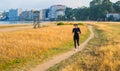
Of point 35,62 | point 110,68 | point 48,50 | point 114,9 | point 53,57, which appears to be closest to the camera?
point 110,68

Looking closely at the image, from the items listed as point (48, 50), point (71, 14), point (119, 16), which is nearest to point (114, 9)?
point (119, 16)

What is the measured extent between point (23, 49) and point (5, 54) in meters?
1.99

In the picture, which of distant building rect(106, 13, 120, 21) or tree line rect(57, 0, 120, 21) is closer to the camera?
distant building rect(106, 13, 120, 21)

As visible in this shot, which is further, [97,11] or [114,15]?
[97,11]

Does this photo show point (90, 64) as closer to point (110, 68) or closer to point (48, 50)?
point (110, 68)

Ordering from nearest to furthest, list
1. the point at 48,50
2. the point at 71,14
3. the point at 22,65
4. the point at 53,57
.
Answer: the point at 22,65 < the point at 53,57 < the point at 48,50 < the point at 71,14

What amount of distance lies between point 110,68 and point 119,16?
142662 mm

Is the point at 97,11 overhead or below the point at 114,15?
overhead

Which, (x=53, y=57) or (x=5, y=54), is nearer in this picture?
(x=5, y=54)

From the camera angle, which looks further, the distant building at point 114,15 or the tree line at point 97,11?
the tree line at point 97,11

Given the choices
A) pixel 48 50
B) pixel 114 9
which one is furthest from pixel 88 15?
pixel 48 50

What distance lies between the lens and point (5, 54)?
1547cm

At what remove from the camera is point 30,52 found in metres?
16.9

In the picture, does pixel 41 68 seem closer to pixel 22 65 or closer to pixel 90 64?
pixel 22 65
